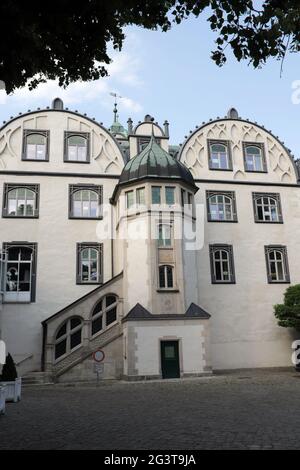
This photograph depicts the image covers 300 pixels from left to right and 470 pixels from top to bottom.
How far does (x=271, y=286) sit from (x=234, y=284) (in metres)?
2.38

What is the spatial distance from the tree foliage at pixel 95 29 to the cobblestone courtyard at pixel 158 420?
6.00 meters

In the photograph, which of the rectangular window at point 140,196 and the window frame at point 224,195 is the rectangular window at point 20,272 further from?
the window frame at point 224,195

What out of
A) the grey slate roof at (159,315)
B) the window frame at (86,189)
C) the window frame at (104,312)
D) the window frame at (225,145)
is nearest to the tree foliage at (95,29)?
the grey slate roof at (159,315)

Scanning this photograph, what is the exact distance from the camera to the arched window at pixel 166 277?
2181 cm

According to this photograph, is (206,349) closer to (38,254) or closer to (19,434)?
(38,254)

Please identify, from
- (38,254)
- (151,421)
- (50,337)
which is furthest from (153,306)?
(151,421)

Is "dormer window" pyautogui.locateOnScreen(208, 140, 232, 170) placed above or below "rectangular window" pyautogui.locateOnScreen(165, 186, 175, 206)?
above

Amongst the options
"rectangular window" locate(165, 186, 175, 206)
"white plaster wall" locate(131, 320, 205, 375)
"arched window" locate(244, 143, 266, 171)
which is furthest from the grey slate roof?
"arched window" locate(244, 143, 266, 171)

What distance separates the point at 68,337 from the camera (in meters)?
22.0

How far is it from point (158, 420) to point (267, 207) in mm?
20577

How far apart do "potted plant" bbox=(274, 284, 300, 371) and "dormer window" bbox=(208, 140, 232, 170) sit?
8869mm

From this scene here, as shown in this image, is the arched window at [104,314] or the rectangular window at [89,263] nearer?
the arched window at [104,314]

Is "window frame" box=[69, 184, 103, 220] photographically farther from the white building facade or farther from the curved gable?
the curved gable

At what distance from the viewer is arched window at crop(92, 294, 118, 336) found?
73.4 feet
